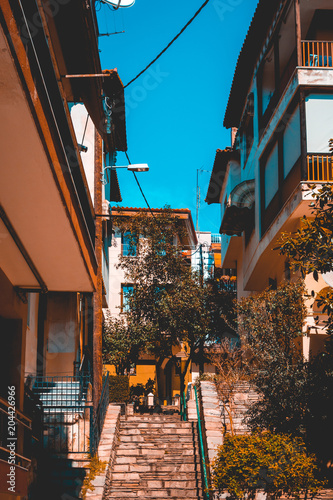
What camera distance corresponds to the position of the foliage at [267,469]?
11320 millimetres

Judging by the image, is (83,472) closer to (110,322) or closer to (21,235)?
(21,235)

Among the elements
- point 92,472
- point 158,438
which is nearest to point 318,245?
point 92,472

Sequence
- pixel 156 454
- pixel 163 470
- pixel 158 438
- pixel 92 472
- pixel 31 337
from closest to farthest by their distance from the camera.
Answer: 1. pixel 92 472
2. pixel 31 337
3. pixel 163 470
4. pixel 156 454
5. pixel 158 438

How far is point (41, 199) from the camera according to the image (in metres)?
6.93

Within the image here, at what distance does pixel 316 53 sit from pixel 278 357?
878cm

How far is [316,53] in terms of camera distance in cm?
1833

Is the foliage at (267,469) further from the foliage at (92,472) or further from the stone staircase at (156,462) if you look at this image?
the stone staircase at (156,462)

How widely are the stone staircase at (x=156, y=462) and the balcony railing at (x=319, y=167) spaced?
7.09m

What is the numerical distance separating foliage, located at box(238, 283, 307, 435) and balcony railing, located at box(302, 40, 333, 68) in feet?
18.9

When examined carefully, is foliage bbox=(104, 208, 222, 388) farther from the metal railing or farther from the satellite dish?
the satellite dish

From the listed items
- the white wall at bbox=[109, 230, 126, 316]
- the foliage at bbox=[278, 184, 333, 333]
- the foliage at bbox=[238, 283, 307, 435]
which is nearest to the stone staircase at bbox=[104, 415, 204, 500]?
the foliage at bbox=[238, 283, 307, 435]

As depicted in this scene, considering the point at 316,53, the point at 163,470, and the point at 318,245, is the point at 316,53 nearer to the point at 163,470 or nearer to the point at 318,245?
the point at 318,245

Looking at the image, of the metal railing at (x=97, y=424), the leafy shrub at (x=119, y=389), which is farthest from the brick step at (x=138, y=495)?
the leafy shrub at (x=119, y=389)

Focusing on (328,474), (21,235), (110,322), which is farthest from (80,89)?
(110,322)
